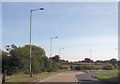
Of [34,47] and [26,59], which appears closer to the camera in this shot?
[26,59]

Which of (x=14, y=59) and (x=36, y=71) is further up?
(x=14, y=59)

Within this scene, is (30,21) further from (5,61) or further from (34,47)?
(34,47)

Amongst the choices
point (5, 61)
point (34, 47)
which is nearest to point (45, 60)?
point (5, 61)

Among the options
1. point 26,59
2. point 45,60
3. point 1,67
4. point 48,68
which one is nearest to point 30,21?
point 26,59

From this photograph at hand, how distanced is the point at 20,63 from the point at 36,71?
791cm

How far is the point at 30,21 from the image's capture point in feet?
108

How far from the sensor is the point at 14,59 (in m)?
41.4

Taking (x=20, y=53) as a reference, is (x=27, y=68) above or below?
below

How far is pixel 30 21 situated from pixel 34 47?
69.6 meters

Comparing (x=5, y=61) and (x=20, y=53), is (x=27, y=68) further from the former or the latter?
(x=5, y=61)

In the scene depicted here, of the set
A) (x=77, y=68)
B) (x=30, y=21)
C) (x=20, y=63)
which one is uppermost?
(x=30, y=21)

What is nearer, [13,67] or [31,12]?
[31,12]

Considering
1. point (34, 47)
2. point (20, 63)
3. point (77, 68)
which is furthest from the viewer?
point (77, 68)

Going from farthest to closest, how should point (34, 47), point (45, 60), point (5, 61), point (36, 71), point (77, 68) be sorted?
1. point (77, 68)
2. point (34, 47)
3. point (45, 60)
4. point (36, 71)
5. point (5, 61)
